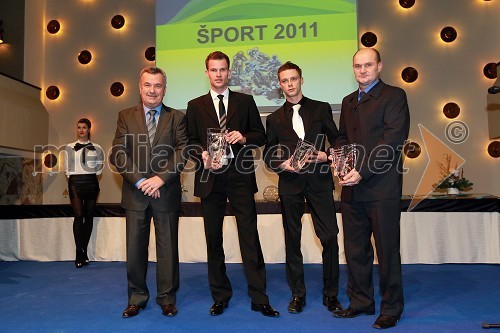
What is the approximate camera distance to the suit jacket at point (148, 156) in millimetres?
3078

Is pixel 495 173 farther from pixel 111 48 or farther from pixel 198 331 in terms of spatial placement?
pixel 111 48

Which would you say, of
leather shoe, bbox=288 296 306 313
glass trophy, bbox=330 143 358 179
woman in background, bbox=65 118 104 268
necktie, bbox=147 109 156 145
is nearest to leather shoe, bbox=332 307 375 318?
leather shoe, bbox=288 296 306 313

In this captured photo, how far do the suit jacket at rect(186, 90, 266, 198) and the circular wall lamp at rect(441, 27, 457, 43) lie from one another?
4975 mm

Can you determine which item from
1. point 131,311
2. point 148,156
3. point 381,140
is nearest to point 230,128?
point 148,156

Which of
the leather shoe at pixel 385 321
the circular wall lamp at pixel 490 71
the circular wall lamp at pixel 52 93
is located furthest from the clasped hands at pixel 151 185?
the circular wall lamp at pixel 490 71

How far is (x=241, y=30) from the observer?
22.5 feet

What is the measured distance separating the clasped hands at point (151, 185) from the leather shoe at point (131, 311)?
787 mm

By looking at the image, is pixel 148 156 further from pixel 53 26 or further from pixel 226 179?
pixel 53 26

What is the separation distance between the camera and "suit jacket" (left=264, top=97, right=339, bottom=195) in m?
3.12

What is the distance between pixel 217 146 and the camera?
2867 millimetres

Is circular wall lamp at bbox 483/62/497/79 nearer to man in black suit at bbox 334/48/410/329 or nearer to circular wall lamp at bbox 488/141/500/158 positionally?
circular wall lamp at bbox 488/141/500/158

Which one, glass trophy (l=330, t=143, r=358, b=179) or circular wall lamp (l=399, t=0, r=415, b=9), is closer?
glass trophy (l=330, t=143, r=358, b=179)

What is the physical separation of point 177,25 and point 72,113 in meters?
2.50

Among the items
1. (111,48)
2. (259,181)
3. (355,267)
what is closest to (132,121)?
(355,267)
